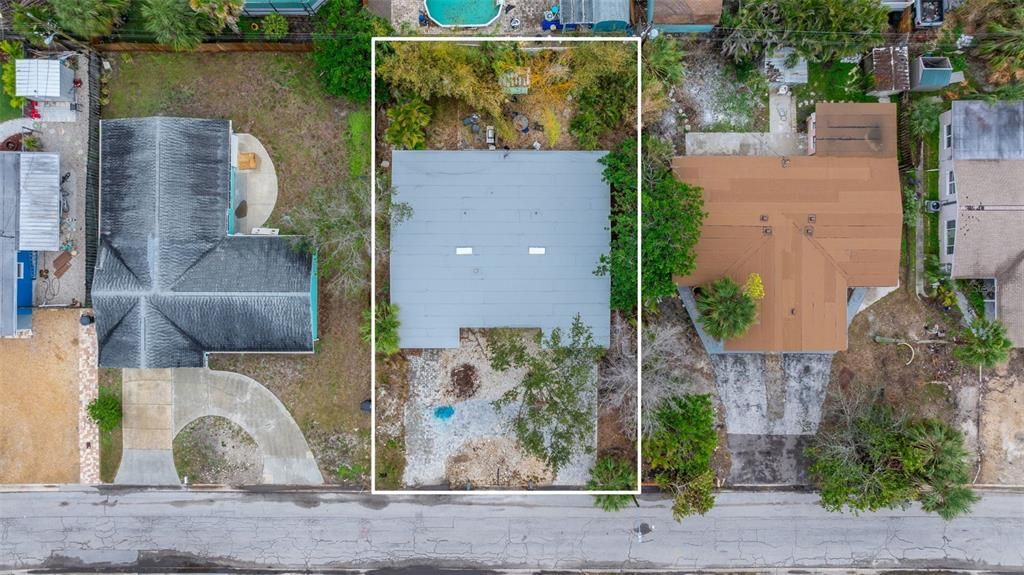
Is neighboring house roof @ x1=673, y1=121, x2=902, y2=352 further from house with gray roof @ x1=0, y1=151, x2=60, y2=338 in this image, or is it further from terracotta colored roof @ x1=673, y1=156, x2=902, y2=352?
house with gray roof @ x1=0, y1=151, x2=60, y2=338

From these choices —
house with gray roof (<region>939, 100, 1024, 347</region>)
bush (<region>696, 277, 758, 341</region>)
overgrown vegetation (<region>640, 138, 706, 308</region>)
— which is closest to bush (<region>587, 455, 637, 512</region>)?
bush (<region>696, 277, 758, 341</region>)

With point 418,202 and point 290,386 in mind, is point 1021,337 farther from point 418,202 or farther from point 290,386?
point 290,386

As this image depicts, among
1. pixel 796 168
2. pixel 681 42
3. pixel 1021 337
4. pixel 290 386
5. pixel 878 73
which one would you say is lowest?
pixel 290 386

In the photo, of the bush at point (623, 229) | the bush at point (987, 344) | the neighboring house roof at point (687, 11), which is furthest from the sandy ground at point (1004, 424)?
the neighboring house roof at point (687, 11)

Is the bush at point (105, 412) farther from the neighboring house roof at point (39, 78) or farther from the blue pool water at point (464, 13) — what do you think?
the blue pool water at point (464, 13)

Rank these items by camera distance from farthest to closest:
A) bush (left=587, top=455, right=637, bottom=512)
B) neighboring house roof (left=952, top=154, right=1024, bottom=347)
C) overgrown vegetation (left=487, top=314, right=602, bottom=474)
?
1. neighboring house roof (left=952, top=154, right=1024, bottom=347)
2. bush (left=587, top=455, right=637, bottom=512)
3. overgrown vegetation (left=487, top=314, right=602, bottom=474)

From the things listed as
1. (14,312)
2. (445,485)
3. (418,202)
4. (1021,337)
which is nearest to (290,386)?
(445,485)
